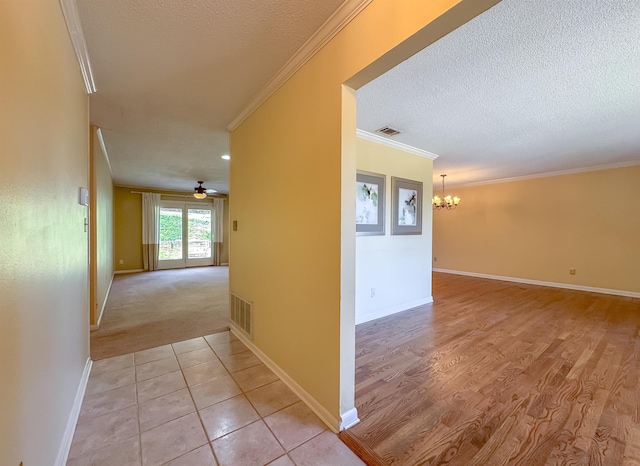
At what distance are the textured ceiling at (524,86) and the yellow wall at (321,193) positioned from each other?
2.10 ft

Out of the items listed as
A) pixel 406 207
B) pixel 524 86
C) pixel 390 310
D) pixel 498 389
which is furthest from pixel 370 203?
pixel 498 389

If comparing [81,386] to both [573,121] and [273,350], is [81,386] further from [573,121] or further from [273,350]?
[573,121]

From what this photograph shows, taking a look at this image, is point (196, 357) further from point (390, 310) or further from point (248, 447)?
point (390, 310)

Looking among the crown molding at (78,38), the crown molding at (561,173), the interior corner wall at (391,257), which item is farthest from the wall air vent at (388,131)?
the crown molding at (561,173)

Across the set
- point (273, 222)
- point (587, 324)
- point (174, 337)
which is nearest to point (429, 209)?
point (587, 324)

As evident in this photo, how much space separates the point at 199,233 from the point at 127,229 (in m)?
1.85

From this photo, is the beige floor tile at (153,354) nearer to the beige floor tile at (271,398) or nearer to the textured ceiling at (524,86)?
the beige floor tile at (271,398)

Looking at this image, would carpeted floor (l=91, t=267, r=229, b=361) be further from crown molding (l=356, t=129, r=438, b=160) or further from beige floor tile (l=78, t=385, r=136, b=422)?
crown molding (l=356, t=129, r=438, b=160)

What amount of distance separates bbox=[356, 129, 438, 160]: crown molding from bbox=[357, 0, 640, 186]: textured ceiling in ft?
0.41

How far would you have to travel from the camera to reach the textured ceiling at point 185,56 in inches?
54.6

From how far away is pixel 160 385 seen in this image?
6.30 feet

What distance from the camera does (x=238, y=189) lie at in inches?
112

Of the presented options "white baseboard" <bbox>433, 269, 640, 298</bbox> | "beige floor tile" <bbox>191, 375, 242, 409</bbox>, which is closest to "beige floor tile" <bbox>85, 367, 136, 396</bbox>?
"beige floor tile" <bbox>191, 375, 242, 409</bbox>

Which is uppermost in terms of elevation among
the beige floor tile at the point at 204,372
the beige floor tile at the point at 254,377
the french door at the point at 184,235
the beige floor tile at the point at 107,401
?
the french door at the point at 184,235
